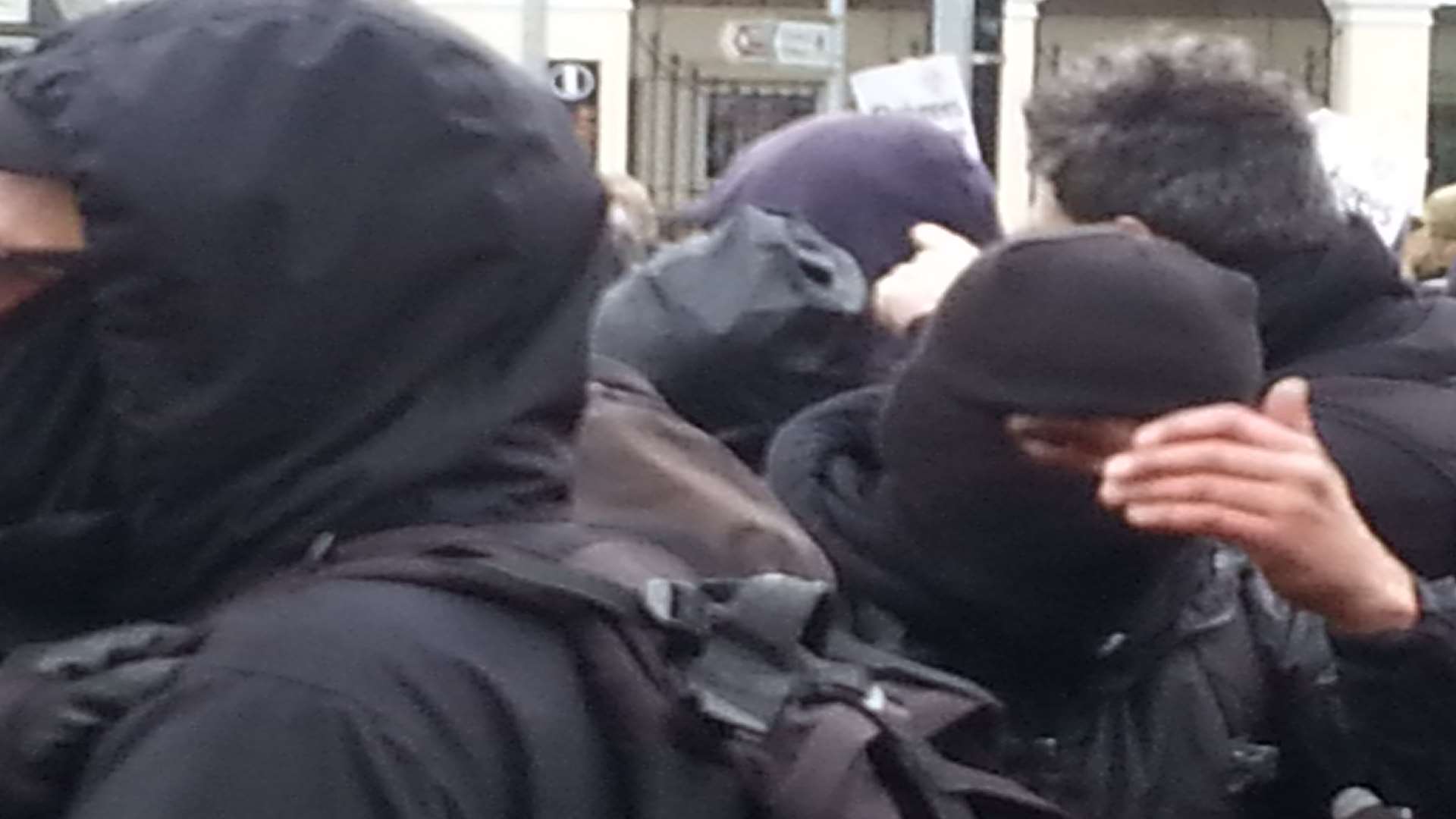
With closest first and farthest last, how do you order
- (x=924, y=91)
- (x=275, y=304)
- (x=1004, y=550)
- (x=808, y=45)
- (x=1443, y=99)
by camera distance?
1. (x=275, y=304)
2. (x=1004, y=550)
3. (x=924, y=91)
4. (x=808, y=45)
5. (x=1443, y=99)

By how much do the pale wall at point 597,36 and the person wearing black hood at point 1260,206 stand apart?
1835 centimetres

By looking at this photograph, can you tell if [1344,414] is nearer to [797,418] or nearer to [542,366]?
[797,418]

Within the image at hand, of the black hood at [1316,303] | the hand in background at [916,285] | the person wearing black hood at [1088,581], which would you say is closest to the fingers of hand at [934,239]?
the hand in background at [916,285]

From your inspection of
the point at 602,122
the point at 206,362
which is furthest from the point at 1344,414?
the point at 602,122

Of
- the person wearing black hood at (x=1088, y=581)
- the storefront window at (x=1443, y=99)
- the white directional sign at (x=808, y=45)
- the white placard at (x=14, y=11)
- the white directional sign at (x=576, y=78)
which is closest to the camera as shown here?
the person wearing black hood at (x=1088, y=581)

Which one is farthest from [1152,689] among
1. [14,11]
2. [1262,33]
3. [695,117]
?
[1262,33]

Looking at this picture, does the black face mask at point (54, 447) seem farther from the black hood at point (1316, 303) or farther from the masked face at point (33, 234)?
the black hood at point (1316, 303)

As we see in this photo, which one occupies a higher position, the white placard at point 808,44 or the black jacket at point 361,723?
the black jacket at point 361,723

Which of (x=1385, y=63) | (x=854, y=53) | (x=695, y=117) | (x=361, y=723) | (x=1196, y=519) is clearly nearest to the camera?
(x=361, y=723)

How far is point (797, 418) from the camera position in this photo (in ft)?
8.68

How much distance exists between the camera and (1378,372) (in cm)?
283

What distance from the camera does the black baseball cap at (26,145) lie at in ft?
5.30

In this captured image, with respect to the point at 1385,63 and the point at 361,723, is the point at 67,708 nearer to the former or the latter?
the point at 361,723

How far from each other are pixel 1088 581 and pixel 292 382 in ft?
3.31
